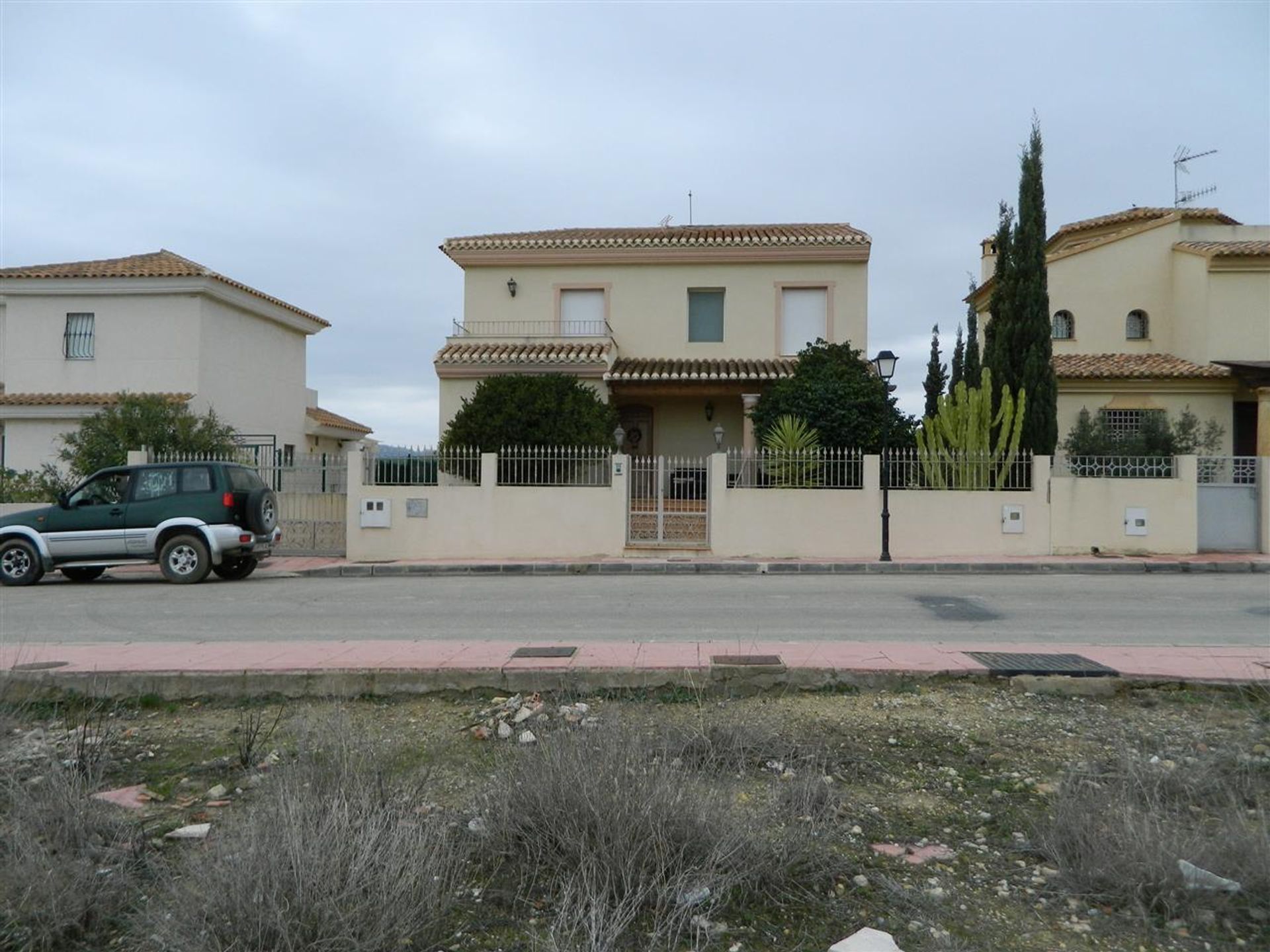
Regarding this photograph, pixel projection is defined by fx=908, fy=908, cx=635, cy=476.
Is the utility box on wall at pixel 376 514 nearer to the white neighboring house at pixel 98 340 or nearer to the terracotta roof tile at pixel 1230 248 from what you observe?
the white neighboring house at pixel 98 340

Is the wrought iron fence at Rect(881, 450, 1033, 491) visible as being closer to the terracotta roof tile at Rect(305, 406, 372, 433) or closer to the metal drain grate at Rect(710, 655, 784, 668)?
the metal drain grate at Rect(710, 655, 784, 668)

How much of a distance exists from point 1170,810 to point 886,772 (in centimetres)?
124

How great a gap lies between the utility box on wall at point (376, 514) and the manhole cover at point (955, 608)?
10103 mm

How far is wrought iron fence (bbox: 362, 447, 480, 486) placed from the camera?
58.4 ft

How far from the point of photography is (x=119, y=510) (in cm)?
1409

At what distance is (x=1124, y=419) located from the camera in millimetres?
23766

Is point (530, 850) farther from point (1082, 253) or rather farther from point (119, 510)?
point (1082, 253)

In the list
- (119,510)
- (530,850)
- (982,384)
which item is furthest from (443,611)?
(982,384)

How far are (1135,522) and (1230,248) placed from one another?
1141 cm

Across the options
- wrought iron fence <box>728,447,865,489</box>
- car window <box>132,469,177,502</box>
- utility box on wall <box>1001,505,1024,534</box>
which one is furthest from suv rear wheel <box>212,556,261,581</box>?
utility box on wall <box>1001,505,1024,534</box>

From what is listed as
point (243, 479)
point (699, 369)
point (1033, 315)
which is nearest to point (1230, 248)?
point (1033, 315)

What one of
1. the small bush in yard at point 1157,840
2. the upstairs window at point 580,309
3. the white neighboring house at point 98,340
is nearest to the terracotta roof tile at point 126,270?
the white neighboring house at point 98,340

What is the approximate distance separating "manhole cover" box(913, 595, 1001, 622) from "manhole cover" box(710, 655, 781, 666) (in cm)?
403

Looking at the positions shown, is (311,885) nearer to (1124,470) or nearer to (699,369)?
(1124,470)
